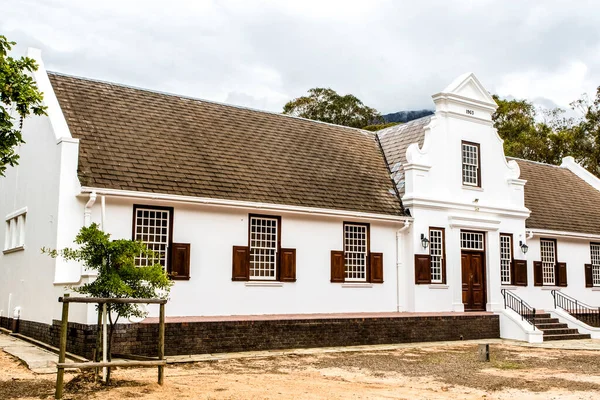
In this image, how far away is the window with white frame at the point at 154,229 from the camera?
640 inches

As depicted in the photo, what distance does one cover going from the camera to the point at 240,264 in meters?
17.6

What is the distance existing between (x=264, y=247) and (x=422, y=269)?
5.66 meters

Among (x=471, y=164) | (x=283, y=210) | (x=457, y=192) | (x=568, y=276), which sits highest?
(x=471, y=164)

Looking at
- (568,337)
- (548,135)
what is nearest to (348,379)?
(568,337)

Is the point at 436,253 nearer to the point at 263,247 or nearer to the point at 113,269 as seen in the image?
the point at 263,247

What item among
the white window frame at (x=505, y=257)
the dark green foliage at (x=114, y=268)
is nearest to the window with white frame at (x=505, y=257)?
the white window frame at (x=505, y=257)

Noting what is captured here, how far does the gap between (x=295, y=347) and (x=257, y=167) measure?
5688 mm

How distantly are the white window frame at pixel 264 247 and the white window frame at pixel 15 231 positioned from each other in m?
6.66

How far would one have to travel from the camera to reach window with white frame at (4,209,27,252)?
1889cm

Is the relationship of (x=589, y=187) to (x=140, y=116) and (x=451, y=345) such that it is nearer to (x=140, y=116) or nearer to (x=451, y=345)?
(x=451, y=345)

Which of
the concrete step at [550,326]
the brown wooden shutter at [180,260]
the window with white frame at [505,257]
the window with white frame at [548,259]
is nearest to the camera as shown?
Result: the brown wooden shutter at [180,260]

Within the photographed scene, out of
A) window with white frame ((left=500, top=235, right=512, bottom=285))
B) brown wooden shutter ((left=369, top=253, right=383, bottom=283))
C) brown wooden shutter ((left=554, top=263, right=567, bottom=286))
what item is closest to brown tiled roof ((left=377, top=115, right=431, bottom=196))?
brown wooden shutter ((left=369, top=253, right=383, bottom=283))

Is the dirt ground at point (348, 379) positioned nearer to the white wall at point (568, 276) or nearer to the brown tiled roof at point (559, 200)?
the white wall at point (568, 276)

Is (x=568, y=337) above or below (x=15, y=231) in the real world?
below
